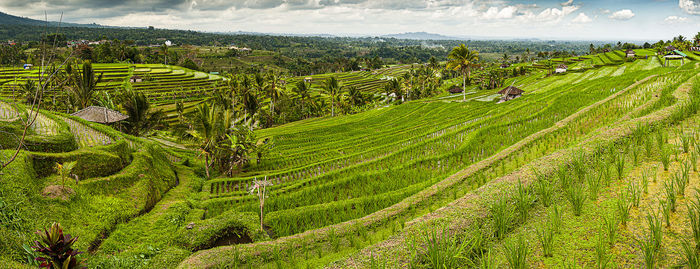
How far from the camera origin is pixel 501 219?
462 cm

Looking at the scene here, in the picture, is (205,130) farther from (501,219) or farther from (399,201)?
(501,219)

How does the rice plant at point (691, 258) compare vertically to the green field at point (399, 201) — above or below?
above

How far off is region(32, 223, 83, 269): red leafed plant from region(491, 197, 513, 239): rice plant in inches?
264

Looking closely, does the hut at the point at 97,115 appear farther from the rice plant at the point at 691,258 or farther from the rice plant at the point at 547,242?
the rice plant at the point at 691,258

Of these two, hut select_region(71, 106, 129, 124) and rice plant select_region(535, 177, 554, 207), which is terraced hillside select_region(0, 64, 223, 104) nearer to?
hut select_region(71, 106, 129, 124)

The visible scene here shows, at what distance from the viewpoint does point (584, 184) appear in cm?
557

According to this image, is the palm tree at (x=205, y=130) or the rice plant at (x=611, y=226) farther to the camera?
the palm tree at (x=205, y=130)

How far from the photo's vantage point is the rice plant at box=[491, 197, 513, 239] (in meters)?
4.55

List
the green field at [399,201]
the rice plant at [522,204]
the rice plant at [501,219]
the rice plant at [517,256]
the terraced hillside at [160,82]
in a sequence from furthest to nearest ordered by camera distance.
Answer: the terraced hillside at [160,82] → the rice plant at [522,204] → the rice plant at [501,219] → the green field at [399,201] → the rice plant at [517,256]

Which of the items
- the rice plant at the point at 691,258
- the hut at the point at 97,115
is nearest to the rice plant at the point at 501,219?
the rice plant at the point at 691,258

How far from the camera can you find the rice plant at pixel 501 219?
455cm

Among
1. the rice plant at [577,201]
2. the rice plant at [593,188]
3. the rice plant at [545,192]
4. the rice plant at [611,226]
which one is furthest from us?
the rice plant at [545,192]

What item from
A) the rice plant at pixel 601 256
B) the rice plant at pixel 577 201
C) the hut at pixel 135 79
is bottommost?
the rice plant at pixel 601 256

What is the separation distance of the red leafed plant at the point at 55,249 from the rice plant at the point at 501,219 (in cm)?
671
